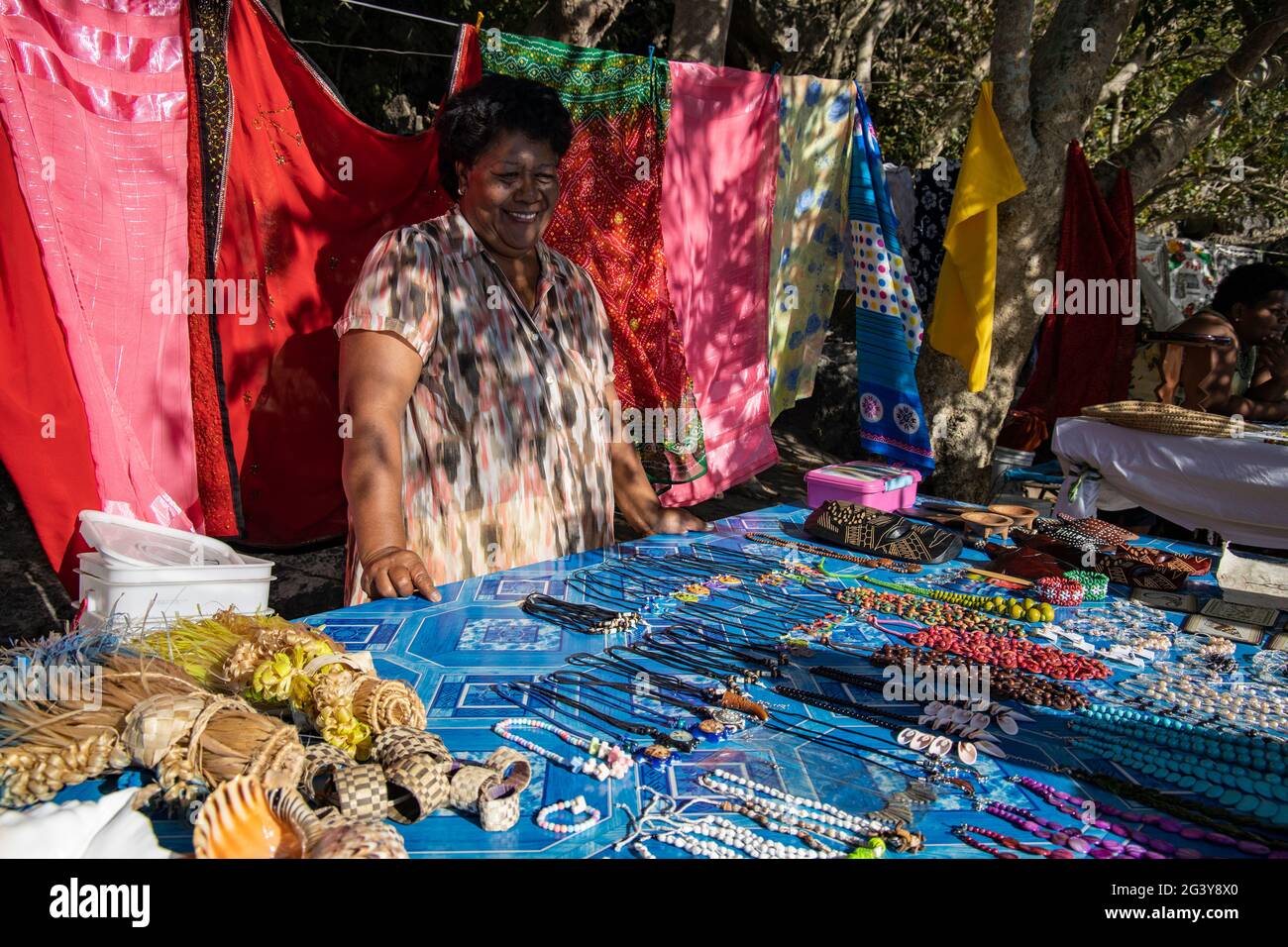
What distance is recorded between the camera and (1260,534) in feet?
15.3

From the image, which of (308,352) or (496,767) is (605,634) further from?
(308,352)

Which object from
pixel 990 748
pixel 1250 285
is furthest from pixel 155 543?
pixel 1250 285

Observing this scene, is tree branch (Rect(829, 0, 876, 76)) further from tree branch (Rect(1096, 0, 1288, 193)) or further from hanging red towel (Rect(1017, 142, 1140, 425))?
hanging red towel (Rect(1017, 142, 1140, 425))

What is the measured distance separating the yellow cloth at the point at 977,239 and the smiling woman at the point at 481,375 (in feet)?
8.99

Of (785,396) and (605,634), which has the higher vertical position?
(785,396)

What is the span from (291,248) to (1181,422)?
437 cm

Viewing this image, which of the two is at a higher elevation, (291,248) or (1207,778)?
(291,248)

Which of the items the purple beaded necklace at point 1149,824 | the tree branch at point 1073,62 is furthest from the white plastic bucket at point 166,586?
the tree branch at point 1073,62

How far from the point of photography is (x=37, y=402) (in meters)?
2.84

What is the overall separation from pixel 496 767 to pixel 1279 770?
4.66 ft

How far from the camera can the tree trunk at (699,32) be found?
5426 millimetres

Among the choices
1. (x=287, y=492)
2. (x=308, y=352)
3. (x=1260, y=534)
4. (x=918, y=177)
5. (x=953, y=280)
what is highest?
(x=918, y=177)

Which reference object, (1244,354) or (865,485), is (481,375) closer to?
(865,485)

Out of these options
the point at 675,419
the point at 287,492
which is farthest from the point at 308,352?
the point at 675,419
